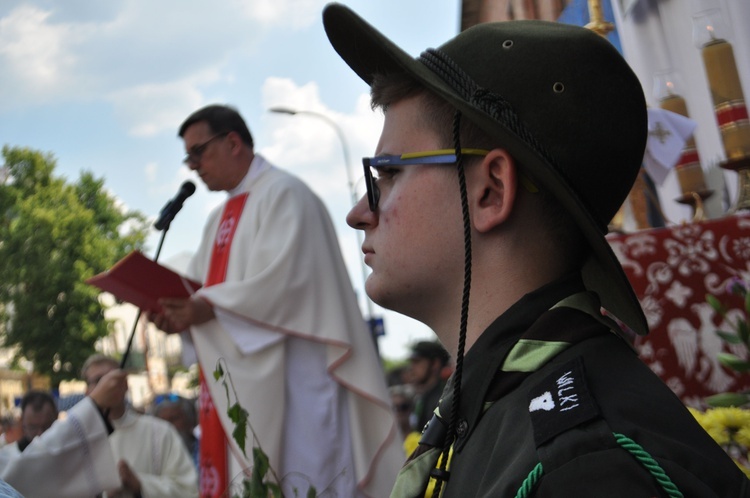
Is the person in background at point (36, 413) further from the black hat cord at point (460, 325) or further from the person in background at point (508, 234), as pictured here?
the black hat cord at point (460, 325)

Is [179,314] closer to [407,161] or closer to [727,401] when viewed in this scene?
[727,401]

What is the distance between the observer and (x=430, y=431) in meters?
1.49

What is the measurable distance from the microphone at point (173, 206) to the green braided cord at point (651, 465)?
12.1ft

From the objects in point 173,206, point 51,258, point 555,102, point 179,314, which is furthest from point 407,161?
point 51,258

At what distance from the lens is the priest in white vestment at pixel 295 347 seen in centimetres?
431

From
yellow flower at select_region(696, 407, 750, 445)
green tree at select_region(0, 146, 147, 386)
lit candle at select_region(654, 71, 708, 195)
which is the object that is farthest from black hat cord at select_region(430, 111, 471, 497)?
green tree at select_region(0, 146, 147, 386)

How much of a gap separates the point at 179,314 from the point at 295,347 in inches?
22.6

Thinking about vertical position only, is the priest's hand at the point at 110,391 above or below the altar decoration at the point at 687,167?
below

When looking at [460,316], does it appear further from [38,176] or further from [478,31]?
[38,176]

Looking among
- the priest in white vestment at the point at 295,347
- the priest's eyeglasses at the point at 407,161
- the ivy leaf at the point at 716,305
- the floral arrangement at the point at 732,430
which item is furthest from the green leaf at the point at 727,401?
the priest in white vestment at the point at 295,347

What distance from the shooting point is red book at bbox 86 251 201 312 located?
3.99 metres

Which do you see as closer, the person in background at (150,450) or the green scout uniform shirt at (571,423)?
the green scout uniform shirt at (571,423)

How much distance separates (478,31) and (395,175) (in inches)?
11.0

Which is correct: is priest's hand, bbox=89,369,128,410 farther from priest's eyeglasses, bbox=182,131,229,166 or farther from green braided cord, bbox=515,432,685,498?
green braided cord, bbox=515,432,685,498
